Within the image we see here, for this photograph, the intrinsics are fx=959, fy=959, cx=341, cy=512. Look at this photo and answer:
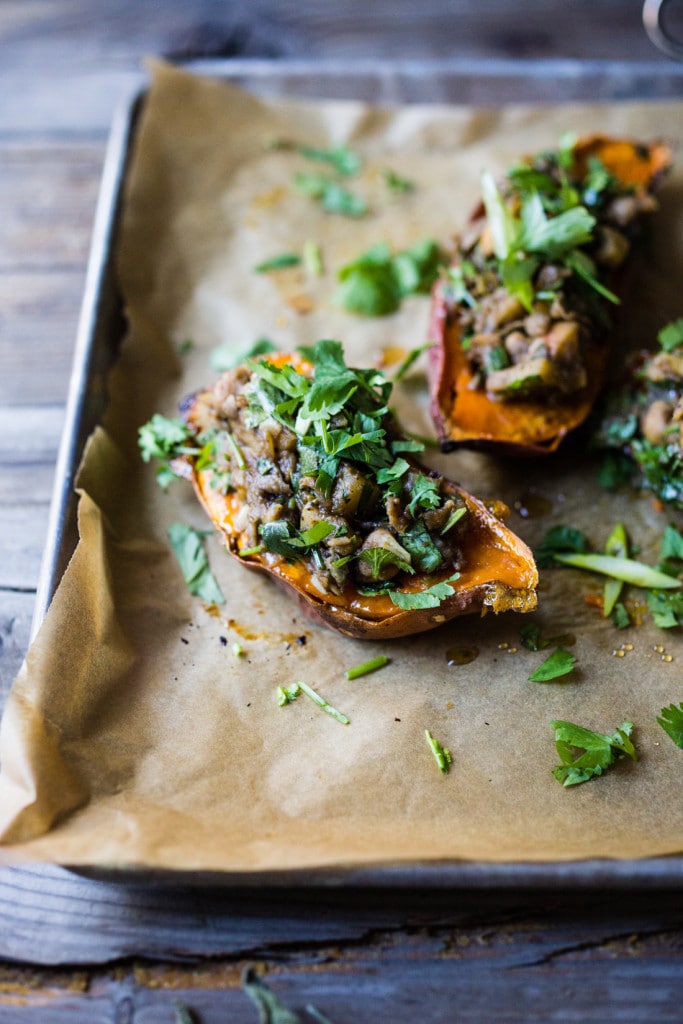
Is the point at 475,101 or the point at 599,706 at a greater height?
the point at 475,101

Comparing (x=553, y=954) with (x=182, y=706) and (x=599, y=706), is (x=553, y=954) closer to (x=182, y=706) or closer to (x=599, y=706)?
(x=599, y=706)

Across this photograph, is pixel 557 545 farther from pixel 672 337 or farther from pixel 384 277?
pixel 384 277

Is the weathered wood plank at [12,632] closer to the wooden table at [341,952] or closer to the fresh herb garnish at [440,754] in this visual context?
the wooden table at [341,952]

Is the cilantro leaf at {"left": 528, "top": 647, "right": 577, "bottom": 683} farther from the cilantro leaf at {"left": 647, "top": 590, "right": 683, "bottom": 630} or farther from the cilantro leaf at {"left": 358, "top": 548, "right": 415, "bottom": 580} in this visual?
the cilantro leaf at {"left": 358, "top": 548, "right": 415, "bottom": 580}

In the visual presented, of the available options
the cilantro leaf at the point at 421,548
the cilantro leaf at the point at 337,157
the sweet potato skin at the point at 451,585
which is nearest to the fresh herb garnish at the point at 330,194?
the cilantro leaf at the point at 337,157

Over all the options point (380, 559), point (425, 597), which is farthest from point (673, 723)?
point (380, 559)

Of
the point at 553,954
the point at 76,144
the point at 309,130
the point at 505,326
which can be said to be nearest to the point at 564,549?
the point at 505,326

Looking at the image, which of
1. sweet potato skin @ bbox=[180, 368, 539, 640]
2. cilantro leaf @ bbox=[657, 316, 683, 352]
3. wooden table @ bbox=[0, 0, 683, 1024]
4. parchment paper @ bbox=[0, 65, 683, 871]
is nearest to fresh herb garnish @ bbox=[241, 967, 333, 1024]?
wooden table @ bbox=[0, 0, 683, 1024]
